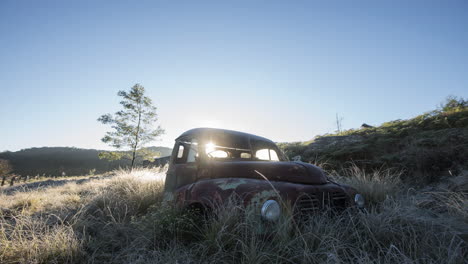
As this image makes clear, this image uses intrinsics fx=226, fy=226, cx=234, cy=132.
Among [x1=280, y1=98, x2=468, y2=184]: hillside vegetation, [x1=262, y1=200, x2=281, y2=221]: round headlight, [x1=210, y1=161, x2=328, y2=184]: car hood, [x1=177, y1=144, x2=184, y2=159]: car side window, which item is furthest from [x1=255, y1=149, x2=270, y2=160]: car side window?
[x1=280, y1=98, x2=468, y2=184]: hillside vegetation

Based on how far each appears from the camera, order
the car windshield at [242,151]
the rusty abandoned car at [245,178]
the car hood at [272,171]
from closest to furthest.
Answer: the rusty abandoned car at [245,178] → the car hood at [272,171] → the car windshield at [242,151]

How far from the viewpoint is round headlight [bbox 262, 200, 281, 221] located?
221cm

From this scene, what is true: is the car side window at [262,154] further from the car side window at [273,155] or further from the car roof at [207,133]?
the car roof at [207,133]

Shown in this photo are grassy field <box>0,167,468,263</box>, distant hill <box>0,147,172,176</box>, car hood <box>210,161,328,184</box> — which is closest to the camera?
grassy field <box>0,167,468,263</box>

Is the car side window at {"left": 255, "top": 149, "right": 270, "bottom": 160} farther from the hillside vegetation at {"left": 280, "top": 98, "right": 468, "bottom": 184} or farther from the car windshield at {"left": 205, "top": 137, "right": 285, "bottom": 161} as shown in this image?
the hillside vegetation at {"left": 280, "top": 98, "right": 468, "bottom": 184}

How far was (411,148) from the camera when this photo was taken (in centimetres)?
704

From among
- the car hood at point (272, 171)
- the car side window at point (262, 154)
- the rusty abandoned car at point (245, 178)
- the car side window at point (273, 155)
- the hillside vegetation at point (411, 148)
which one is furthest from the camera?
the hillside vegetation at point (411, 148)

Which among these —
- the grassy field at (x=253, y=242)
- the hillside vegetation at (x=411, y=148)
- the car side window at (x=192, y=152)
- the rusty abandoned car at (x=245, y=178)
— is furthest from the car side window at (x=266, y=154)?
the hillside vegetation at (x=411, y=148)

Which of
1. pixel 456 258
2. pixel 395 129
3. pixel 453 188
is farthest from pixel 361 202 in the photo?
pixel 395 129

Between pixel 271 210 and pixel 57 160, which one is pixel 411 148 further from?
pixel 57 160

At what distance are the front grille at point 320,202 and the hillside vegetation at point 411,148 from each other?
14.5ft

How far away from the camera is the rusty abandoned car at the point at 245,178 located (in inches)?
96.8

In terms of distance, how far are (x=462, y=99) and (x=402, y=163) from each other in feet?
21.2

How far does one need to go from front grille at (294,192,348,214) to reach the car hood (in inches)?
9.1
